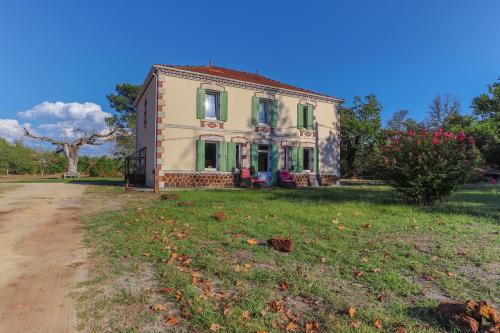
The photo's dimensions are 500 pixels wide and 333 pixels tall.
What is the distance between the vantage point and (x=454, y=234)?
4.91 meters

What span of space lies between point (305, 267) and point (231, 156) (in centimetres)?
1258

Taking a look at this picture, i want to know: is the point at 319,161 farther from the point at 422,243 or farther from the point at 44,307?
the point at 44,307

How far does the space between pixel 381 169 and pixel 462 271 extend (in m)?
5.78

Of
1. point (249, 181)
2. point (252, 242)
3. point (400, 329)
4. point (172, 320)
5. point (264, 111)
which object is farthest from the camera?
point (264, 111)

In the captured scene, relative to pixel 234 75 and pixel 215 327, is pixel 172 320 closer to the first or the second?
pixel 215 327

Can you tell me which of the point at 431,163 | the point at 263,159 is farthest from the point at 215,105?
the point at 431,163

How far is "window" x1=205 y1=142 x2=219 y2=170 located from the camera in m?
15.5

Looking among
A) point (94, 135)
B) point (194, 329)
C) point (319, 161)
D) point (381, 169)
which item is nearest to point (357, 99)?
point (319, 161)

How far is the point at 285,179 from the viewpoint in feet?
54.8

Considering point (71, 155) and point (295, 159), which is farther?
point (71, 155)

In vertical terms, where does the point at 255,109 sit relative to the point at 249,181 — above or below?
above

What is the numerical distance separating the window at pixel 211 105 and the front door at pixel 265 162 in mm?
3221

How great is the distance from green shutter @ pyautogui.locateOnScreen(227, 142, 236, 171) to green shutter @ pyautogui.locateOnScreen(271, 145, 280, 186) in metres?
2.42

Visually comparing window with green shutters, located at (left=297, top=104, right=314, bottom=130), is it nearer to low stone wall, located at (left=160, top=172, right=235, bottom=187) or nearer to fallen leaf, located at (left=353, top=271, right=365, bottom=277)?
low stone wall, located at (left=160, top=172, right=235, bottom=187)
